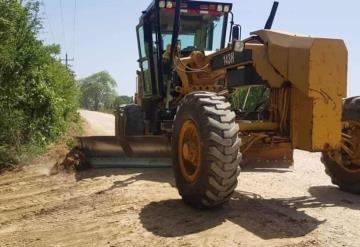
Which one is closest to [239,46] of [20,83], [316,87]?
[316,87]

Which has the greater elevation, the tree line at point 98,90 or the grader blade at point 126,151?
the tree line at point 98,90

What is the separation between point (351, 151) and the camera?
22.6 feet

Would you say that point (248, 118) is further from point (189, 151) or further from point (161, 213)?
point (161, 213)

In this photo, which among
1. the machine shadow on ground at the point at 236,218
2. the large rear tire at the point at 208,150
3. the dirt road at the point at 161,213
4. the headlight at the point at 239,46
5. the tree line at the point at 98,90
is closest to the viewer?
the dirt road at the point at 161,213

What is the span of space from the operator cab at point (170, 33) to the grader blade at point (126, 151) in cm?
142

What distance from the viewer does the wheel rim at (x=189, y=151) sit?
18.9 feet

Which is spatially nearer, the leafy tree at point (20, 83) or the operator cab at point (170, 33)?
the operator cab at point (170, 33)

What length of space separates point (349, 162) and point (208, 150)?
2.68 metres

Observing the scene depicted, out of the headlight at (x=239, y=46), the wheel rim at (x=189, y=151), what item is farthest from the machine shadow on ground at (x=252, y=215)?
the headlight at (x=239, y=46)

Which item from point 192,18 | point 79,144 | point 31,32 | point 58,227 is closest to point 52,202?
point 58,227

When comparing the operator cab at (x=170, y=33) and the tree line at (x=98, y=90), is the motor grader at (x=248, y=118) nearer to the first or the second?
the operator cab at (x=170, y=33)

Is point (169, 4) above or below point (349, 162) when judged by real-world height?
above

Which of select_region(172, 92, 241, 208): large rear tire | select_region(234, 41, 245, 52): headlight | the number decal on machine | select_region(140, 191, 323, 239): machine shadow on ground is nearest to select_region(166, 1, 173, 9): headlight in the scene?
the number decal on machine

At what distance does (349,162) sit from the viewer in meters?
7.01
